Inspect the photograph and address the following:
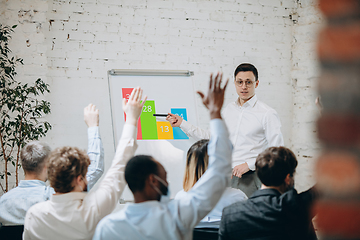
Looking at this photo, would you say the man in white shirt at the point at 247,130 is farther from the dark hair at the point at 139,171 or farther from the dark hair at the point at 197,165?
the dark hair at the point at 139,171

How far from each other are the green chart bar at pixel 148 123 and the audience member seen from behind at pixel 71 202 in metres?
1.42

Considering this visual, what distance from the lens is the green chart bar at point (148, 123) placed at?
2.88m

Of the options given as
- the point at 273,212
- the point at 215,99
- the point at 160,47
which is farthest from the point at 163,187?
the point at 160,47

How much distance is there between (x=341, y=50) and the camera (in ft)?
1.01

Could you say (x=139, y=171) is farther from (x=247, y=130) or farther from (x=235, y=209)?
(x=247, y=130)

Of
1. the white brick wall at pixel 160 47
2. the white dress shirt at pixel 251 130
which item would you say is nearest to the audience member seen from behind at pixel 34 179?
the white dress shirt at pixel 251 130

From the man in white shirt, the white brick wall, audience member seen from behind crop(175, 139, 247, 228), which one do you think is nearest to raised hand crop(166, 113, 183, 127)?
the man in white shirt

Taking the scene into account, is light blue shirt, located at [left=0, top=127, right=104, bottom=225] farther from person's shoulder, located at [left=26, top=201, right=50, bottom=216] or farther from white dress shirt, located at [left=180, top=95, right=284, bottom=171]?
white dress shirt, located at [left=180, top=95, right=284, bottom=171]

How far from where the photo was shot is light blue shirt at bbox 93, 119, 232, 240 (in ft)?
3.59

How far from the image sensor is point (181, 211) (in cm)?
110

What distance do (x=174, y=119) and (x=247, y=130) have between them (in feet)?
1.98

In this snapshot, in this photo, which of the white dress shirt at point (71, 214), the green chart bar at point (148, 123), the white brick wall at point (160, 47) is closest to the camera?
the white dress shirt at point (71, 214)

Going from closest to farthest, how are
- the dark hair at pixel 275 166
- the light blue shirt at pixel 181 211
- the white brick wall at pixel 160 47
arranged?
1. the light blue shirt at pixel 181 211
2. the dark hair at pixel 275 166
3. the white brick wall at pixel 160 47

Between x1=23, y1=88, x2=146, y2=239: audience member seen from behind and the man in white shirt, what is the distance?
144 cm
